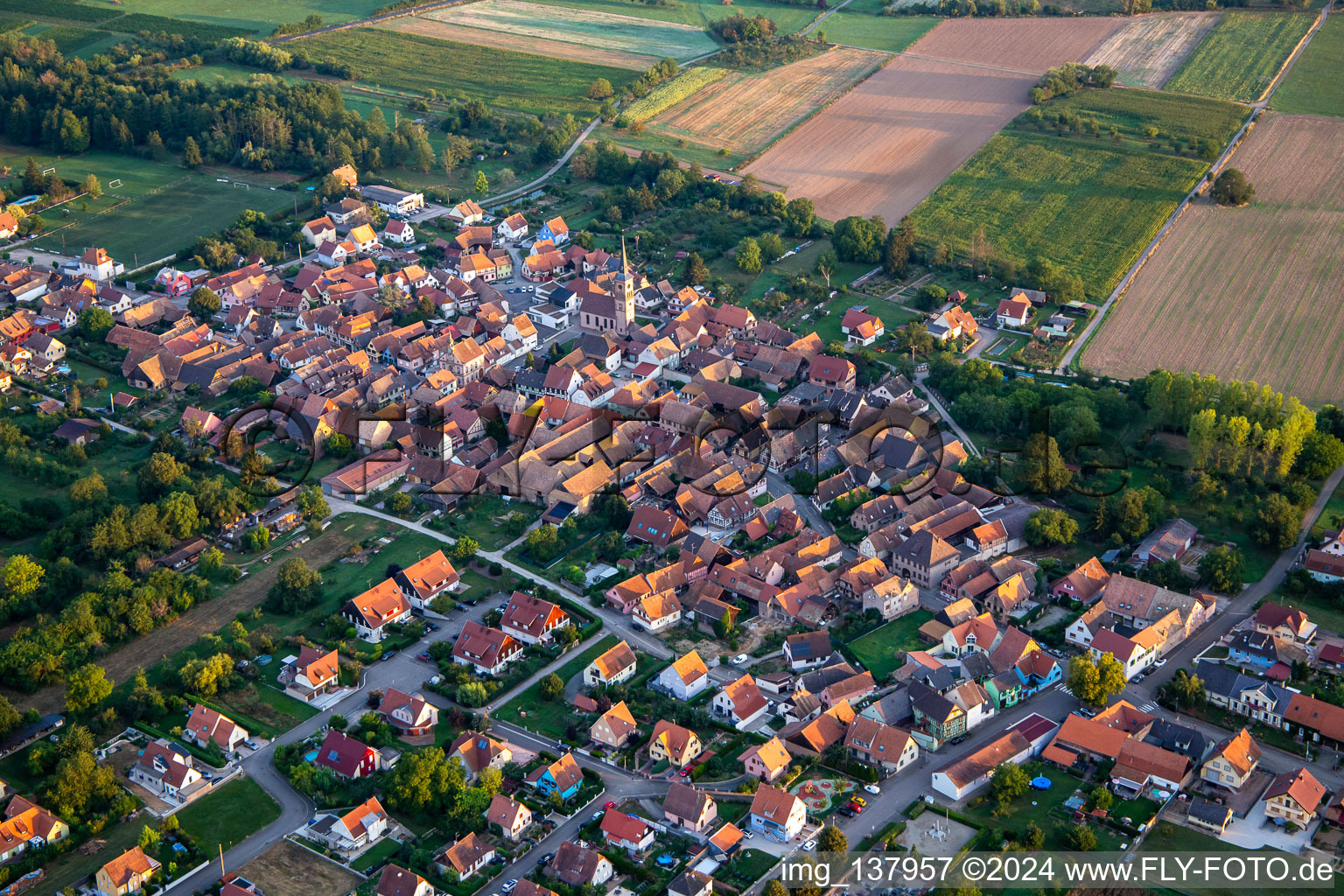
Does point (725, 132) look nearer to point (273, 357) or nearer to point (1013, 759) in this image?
point (273, 357)

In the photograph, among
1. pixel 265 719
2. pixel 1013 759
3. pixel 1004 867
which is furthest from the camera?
pixel 265 719

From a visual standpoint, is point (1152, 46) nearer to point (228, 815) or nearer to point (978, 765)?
point (978, 765)

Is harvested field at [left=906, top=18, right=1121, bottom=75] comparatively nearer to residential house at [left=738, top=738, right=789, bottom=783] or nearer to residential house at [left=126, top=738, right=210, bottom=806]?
residential house at [left=738, top=738, right=789, bottom=783]

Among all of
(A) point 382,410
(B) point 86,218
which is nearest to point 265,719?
(A) point 382,410

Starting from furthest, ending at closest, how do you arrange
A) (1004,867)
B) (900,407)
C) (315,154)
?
(315,154) < (900,407) < (1004,867)

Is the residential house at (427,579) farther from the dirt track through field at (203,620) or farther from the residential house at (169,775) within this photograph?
the residential house at (169,775)

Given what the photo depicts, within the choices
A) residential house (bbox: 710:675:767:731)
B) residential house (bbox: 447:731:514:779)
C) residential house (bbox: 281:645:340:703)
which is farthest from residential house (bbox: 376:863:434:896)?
residential house (bbox: 710:675:767:731)
